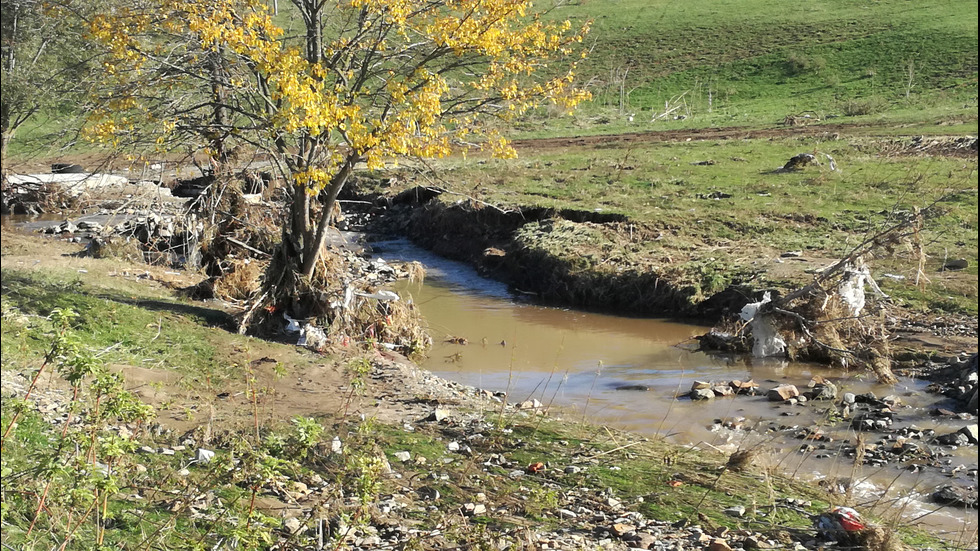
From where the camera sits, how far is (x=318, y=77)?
1073 centimetres

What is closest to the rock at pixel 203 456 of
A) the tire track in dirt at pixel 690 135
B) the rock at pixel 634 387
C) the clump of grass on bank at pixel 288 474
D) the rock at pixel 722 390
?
the clump of grass on bank at pixel 288 474

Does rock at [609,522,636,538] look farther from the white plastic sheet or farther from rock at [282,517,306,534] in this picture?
the white plastic sheet

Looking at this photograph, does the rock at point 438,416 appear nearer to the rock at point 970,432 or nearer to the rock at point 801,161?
the rock at point 970,432

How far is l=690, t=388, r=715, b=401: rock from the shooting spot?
35.2 feet

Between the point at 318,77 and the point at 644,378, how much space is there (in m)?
5.70

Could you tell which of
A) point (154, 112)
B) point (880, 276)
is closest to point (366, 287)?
point (154, 112)

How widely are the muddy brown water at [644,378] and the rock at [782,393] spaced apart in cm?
10

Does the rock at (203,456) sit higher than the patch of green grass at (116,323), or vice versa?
the patch of green grass at (116,323)

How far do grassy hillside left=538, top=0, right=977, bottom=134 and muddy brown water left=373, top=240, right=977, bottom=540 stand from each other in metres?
23.0

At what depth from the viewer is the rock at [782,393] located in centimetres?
1055

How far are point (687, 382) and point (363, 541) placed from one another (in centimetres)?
692

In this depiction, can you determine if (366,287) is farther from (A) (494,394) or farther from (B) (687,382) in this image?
(B) (687,382)

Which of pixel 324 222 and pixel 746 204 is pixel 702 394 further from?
pixel 746 204

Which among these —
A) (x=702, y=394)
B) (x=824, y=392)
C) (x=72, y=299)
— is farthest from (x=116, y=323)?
(x=824, y=392)
